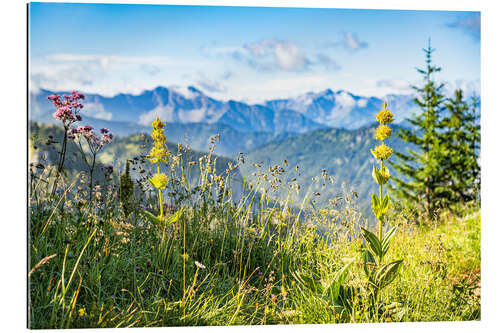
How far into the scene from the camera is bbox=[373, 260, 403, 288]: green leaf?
2844 mm

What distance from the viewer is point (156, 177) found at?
10.0ft

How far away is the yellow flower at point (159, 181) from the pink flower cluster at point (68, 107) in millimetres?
656

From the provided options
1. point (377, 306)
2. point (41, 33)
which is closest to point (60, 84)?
point (41, 33)

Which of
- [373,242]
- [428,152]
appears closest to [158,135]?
[373,242]

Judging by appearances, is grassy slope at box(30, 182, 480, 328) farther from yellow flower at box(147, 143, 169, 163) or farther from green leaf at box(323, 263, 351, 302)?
yellow flower at box(147, 143, 169, 163)

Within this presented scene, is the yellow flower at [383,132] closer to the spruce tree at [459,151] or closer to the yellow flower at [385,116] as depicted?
the yellow flower at [385,116]

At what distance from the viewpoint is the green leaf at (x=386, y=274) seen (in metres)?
2.84

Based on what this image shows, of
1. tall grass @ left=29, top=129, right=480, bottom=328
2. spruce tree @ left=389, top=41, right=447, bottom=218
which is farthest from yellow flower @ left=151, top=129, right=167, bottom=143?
spruce tree @ left=389, top=41, right=447, bottom=218

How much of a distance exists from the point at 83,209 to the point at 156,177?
56 centimetres

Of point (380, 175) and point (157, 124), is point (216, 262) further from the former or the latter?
point (380, 175)

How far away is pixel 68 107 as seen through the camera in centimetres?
301

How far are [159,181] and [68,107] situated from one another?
80 cm

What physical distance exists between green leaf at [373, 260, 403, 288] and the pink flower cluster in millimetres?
2259

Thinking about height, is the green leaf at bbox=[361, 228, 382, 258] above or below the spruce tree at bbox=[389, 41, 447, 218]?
below
